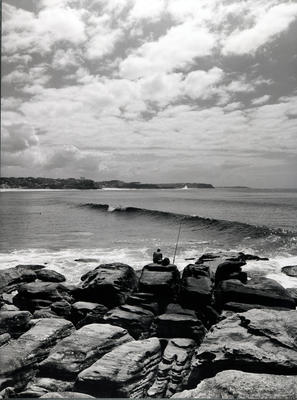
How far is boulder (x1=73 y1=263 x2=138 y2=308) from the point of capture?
8.44 meters

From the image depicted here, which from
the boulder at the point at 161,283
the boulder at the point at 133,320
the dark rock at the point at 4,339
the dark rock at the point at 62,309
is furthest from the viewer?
the boulder at the point at 161,283

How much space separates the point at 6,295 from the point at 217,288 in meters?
5.84

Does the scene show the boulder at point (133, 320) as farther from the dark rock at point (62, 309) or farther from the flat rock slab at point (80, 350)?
the dark rock at point (62, 309)

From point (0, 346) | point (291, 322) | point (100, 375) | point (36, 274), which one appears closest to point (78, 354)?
point (100, 375)

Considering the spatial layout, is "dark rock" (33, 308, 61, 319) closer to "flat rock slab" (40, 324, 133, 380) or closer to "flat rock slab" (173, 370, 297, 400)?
"flat rock slab" (40, 324, 133, 380)

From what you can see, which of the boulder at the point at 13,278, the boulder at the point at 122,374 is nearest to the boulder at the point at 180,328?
the boulder at the point at 122,374

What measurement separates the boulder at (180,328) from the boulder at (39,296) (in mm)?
3102

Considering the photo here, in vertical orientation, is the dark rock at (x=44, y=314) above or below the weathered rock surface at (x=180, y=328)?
below

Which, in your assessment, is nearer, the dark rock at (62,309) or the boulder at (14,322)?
the boulder at (14,322)

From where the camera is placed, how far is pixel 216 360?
16.4 ft

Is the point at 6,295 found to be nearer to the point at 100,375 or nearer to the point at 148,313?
the point at 148,313

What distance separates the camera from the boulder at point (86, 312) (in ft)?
23.5

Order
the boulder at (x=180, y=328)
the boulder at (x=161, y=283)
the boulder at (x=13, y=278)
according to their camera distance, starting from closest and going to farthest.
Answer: the boulder at (x=180, y=328) → the boulder at (x=161, y=283) → the boulder at (x=13, y=278)

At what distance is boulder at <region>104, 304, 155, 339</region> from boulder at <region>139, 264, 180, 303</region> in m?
1.02
